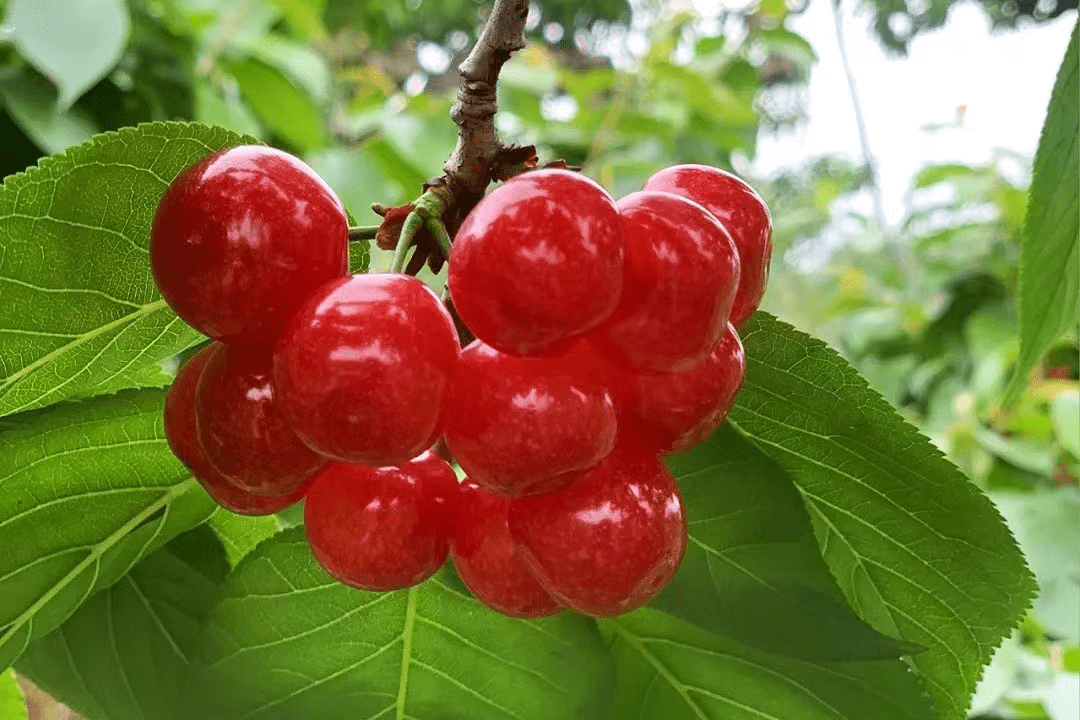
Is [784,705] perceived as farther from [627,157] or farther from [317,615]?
[627,157]

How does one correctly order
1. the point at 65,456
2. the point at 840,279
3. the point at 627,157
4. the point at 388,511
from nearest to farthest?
the point at 388,511 < the point at 65,456 < the point at 627,157 < the point at 840,279

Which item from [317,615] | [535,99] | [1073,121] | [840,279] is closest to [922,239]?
[840,279]

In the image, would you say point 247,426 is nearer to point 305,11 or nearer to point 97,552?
point 97,552

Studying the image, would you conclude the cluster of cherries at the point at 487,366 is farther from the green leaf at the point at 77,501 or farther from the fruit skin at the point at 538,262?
the green leaf at the point at 77,501

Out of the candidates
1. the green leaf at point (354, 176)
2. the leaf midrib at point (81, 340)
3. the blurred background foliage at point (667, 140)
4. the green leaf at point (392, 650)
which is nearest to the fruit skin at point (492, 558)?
the green leaf at point (392, 650)

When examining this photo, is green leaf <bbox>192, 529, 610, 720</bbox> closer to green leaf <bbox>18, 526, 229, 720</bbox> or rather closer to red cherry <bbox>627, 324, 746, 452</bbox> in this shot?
green leaf <bbox>18, 526, 229, 720</bbox>

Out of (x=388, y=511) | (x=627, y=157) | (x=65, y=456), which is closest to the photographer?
(x=388, y=511)

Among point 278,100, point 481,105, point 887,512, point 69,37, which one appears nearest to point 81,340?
point 481,105
